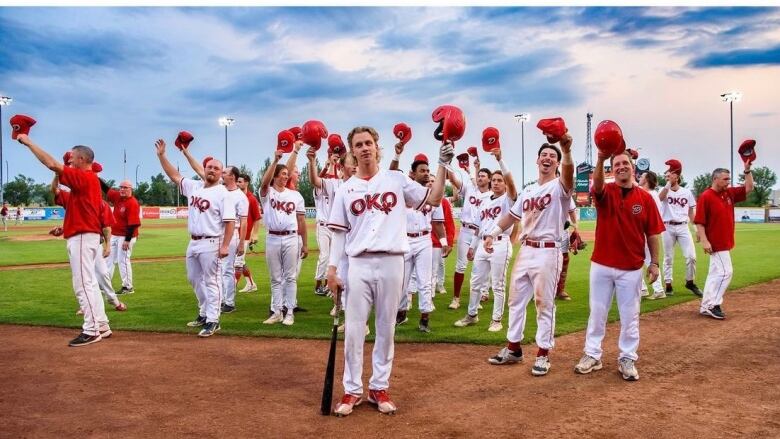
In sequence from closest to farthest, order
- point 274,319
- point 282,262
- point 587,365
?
1. point 587,365
2. point 282,262
3. point 274,319

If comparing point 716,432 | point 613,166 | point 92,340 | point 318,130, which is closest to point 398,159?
point 318,130

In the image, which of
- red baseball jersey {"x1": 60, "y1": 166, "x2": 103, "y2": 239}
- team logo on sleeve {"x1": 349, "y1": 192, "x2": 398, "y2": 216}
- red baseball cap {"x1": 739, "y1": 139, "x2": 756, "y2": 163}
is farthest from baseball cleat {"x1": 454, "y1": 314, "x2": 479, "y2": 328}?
red baseball jersey {"x1": 60, "y1": 166, "x2": 103, "y2": 239}

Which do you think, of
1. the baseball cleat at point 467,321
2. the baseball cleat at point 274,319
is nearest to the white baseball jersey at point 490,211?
the baseball cleat at point 467,321

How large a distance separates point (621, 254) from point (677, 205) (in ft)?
22.4

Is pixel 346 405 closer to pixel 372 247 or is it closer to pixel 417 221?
pixel 372 247

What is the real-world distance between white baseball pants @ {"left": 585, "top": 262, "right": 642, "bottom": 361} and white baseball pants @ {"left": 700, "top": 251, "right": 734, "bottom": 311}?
3720mm

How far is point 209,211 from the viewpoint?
8.00 meters

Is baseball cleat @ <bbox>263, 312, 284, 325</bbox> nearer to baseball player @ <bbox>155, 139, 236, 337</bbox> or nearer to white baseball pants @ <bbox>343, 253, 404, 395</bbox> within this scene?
baseball player @ <bbox>155, 139, 236, 337</bbox>

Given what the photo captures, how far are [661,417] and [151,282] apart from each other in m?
12.1

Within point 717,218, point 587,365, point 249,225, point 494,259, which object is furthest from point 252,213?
point 717,218

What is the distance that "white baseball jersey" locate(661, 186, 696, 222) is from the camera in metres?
11.6

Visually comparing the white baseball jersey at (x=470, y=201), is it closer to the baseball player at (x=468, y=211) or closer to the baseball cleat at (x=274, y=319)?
the baseball player at (x=468, y=211)

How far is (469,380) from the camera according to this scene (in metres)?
5.77

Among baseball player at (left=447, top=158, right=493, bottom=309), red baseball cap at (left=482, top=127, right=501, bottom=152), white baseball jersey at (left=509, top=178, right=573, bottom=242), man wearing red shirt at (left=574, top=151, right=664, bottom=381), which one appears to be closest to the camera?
man wearing red shirt at (left=574, top=151, right=664, bottom=381)
